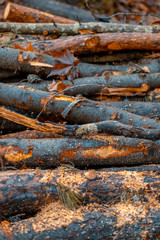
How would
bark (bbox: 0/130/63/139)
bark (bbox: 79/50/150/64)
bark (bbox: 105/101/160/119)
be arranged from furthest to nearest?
bark (bbox: 79/50/150/64)
bark (bbox: 105/101/160/119)
bark (bbox: 0/130/63/139)

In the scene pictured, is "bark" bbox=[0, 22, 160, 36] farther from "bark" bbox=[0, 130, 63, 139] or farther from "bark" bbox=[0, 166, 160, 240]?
"bark" bbox=[0, 166, 160, 240]

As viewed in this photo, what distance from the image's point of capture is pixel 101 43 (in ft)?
10.1

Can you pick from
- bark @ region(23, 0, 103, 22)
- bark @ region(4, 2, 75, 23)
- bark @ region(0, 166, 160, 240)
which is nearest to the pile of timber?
bark @ region(0, 166, 160, 240)

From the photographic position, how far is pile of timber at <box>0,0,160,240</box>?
1679mm

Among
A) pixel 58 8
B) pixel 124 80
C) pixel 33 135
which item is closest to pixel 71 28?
pixel 124 80

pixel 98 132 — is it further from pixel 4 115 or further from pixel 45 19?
pixel 45 19

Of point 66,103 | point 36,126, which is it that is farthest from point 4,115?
point 66,103

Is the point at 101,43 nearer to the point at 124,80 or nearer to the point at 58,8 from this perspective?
the point at 124,80

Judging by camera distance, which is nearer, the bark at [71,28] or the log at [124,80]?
the log at [124,80]

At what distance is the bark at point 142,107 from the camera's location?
2645mm

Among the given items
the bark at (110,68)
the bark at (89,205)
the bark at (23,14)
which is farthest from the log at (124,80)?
the bark at (23,14)

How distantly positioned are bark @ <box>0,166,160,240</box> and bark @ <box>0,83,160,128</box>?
582 millimetres

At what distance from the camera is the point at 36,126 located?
2264 mm

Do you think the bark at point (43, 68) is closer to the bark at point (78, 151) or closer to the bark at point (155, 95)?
the bark at point (155, 95)
